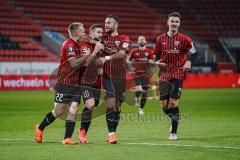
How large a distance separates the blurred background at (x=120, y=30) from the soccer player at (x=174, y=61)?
21630mm

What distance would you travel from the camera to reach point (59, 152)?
33.6 feet

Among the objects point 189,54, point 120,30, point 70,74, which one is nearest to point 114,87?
point 70,74

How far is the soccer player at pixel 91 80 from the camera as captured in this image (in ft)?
38.0

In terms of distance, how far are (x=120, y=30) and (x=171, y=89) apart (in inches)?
1262

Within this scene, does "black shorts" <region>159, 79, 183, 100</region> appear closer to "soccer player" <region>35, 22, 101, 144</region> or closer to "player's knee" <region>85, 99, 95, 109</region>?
"player's knee" <region>85, 99, 95, 109</region>

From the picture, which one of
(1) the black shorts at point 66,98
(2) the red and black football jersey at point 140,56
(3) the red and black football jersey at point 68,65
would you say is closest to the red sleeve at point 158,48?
(3) the red and black football jersey at point 68,65

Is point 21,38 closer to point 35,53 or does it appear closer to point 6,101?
point 35,53

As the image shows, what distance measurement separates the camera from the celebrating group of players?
37.3 feet

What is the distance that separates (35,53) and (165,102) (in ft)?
88.5

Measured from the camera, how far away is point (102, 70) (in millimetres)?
11859

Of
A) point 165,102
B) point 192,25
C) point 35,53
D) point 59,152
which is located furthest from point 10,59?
point 59,152

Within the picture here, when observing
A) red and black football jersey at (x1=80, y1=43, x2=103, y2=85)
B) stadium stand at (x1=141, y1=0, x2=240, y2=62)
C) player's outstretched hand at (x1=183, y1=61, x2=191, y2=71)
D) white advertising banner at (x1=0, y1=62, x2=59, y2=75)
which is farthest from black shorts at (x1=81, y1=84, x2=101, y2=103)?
stadium stand at (x1=141, y1=0, x2=240, y2=62)

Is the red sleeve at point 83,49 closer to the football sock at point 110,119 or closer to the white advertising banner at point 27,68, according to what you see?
the football sock at point 110,119

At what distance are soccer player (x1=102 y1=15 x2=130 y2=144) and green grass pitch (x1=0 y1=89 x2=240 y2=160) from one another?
1.90 ft
